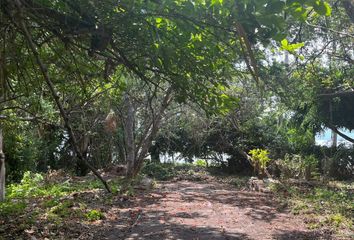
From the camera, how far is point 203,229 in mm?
7059

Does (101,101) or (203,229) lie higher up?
(101,101)

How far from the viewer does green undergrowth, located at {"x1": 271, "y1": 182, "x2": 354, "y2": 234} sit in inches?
299

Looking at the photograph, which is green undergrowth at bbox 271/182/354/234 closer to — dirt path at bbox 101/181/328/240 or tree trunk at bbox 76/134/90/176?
dirt path at bbox 101/181/328/240

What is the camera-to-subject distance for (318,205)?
9.59 m

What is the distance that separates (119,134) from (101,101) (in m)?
6.11

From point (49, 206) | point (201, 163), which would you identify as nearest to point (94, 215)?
point (49, 206)

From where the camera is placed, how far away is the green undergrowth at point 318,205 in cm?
758

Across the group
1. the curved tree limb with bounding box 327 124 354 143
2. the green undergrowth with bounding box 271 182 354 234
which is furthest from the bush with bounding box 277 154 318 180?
the curved tree limb with bounding box 327 124 354 143

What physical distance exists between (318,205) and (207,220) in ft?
9.97

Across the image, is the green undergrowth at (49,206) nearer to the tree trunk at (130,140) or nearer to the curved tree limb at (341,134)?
the tree trunk at (130,140)

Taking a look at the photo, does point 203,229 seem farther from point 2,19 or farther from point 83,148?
point 83,148

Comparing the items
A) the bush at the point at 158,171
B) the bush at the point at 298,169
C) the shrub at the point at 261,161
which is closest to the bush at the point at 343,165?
the bush at the point at 298,169

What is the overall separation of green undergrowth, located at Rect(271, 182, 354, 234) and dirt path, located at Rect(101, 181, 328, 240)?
0.33m

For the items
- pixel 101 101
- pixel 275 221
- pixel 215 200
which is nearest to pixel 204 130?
pixel 101 101
